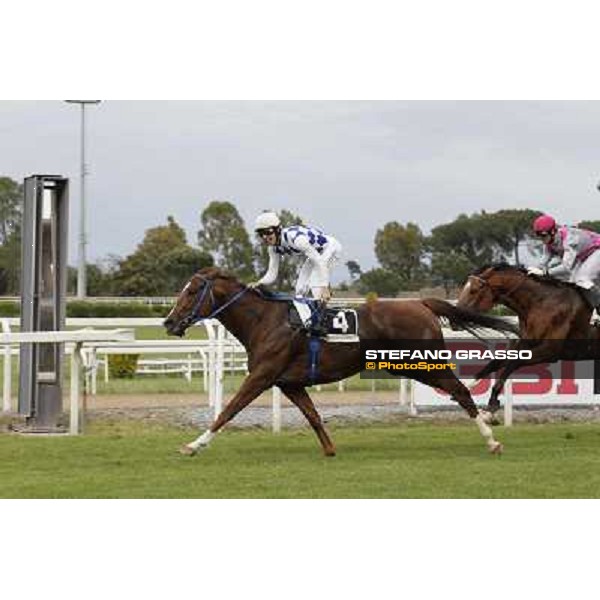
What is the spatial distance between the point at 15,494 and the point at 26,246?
158 inches

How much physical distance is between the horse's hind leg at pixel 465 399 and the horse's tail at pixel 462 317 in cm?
52

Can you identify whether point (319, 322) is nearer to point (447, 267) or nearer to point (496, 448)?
point (496, 448)

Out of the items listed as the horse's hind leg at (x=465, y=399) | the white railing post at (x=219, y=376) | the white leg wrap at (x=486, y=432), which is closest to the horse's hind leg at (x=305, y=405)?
the horse's hind leg at (x=465, y=399)

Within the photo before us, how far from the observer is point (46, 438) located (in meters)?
10.3

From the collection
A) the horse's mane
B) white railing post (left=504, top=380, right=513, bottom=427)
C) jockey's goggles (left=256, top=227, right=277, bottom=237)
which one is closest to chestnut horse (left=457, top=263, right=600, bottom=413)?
the horse's mane

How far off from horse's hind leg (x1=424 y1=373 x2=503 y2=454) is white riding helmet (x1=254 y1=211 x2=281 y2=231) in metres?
1.61

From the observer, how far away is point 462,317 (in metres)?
9.74

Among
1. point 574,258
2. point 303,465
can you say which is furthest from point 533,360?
point 303,465

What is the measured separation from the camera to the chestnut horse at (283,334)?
357 inches

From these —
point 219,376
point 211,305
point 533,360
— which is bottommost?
point 219,376

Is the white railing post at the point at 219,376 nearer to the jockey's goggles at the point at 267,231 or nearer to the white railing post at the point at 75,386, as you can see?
the white railing post at the point at 75,386

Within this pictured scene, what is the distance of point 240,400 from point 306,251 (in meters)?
1.18

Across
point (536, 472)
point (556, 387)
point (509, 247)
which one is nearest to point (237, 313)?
point (536, 472)

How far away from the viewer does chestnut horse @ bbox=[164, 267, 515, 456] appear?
9.07m
